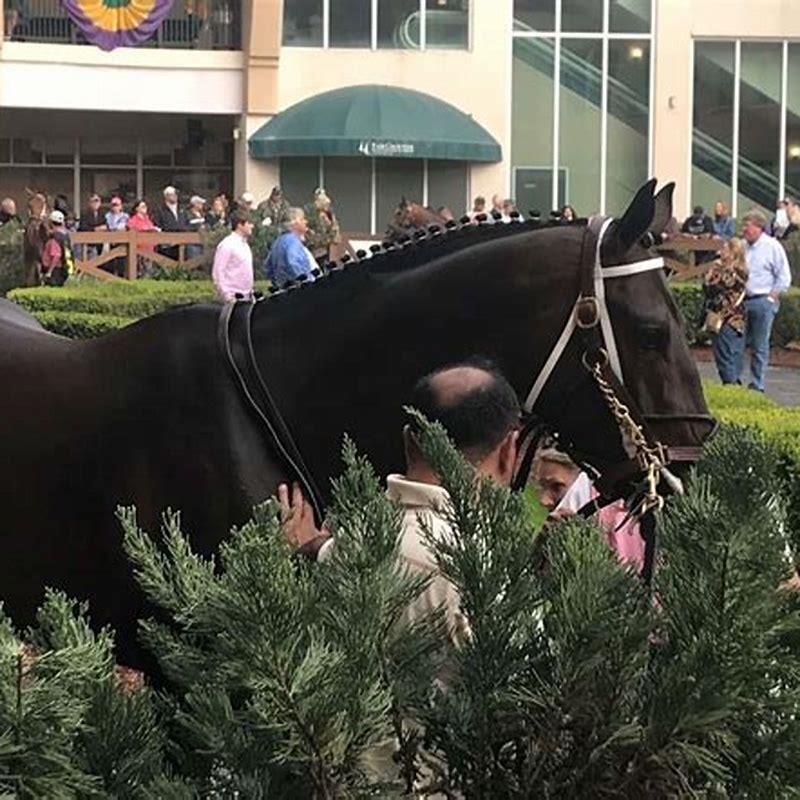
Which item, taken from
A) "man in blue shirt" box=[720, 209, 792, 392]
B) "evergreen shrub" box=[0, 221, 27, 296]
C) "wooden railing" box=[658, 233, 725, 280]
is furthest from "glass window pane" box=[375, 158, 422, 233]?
"man in blue shirt" box=[720, 209, 792, 392]

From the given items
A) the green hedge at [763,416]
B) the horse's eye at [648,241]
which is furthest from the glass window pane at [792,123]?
the horse's eye at [648,241]

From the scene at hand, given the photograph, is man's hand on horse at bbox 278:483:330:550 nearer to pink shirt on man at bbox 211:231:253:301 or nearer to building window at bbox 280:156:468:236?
pink shirt on man at bbox 211:231:253:301

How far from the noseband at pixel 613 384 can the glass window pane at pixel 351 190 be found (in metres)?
→ 30.6

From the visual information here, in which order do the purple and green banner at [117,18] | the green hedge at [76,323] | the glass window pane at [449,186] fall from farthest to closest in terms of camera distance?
the glass window pane at [449,186] < the purple and green banner at [117,18] < the green hedge at [76,323]

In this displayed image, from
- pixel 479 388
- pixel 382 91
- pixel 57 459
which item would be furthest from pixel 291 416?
pixel 382 91

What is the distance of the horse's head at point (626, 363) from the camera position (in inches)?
156

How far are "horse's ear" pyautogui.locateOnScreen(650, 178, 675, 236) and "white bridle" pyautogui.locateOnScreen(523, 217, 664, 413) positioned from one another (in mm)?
175

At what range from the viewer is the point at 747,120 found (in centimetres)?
3594

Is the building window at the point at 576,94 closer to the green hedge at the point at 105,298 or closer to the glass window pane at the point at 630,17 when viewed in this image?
the glass window pane at the point at 630,17

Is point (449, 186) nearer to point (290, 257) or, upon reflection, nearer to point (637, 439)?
point (290, 257)

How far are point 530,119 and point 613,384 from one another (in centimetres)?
3232

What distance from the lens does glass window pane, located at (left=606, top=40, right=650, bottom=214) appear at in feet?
117

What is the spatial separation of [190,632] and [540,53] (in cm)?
3450

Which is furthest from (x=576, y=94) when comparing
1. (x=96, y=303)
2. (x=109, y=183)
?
(x=96, y=303)
